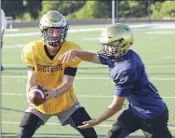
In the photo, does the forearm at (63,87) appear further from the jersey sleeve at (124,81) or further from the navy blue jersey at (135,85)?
the jersey sleeve at (124,81)

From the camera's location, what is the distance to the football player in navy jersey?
199 inches

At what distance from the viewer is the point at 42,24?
19.1ft

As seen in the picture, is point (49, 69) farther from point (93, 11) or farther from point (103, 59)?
point (93, 11)

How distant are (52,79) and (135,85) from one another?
1.11m

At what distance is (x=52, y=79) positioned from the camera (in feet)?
19.6

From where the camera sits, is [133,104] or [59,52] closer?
[133,104]

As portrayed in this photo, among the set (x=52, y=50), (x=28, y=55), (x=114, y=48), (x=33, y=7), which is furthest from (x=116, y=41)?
(x=33, y=7)

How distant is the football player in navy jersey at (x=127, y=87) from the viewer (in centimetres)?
507

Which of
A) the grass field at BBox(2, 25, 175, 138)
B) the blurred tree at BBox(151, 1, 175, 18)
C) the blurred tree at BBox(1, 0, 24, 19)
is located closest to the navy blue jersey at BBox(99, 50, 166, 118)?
the grass field at BBox(2, 25, 175, 138)

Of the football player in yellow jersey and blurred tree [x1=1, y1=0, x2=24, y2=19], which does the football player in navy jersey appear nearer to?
the football player in yellow jersey

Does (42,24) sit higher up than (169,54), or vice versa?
(42,24)

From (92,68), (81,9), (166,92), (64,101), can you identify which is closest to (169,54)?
(92,68)

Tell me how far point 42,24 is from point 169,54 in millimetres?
12223

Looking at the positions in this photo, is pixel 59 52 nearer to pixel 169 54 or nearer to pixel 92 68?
pixel 92 68
